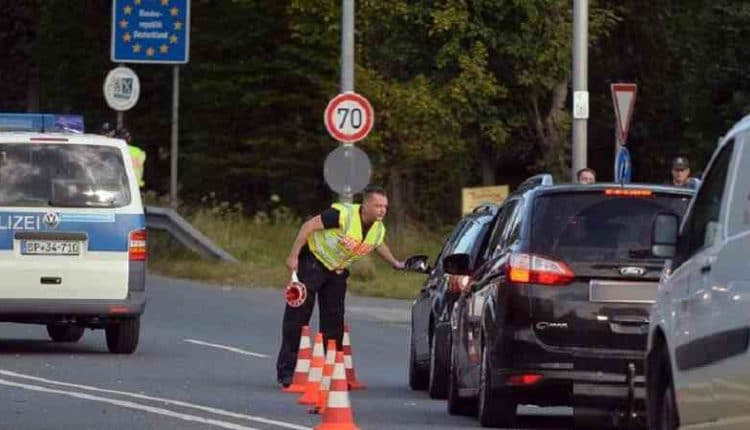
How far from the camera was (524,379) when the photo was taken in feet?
47.3

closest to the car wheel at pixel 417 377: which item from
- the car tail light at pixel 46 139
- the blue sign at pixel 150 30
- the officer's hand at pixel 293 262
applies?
the officer's hand at pixel 293 262

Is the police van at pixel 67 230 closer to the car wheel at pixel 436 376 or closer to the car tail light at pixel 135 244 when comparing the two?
the car tail light at pixel 135 244

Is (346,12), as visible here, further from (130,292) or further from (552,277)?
(552,277)

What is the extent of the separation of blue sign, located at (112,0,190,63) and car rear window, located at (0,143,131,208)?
18.1m

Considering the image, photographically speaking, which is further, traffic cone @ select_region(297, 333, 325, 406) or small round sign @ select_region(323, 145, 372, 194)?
small round sign @ select_region(323, 145, 372, 194)

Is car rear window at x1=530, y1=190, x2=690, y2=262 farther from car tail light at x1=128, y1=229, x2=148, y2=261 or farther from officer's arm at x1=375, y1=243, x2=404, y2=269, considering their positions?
car tail light at x1=128, y1=229, x2=148, y2=261

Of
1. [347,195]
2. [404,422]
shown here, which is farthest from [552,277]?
[347,195]

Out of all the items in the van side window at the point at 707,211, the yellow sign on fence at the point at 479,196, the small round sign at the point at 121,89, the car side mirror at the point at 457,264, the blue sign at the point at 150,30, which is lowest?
the car side mirror at the point at 457,264

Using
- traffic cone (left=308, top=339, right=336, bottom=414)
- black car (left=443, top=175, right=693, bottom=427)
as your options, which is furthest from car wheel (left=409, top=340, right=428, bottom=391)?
black car (left=443, top=175, right=693, bottom=427)

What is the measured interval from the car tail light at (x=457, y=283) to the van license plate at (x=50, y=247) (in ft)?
13.2

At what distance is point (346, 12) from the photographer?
1262 inches

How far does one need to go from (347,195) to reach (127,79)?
307 inches

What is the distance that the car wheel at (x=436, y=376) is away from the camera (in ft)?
59.7

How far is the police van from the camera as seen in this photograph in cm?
2055
